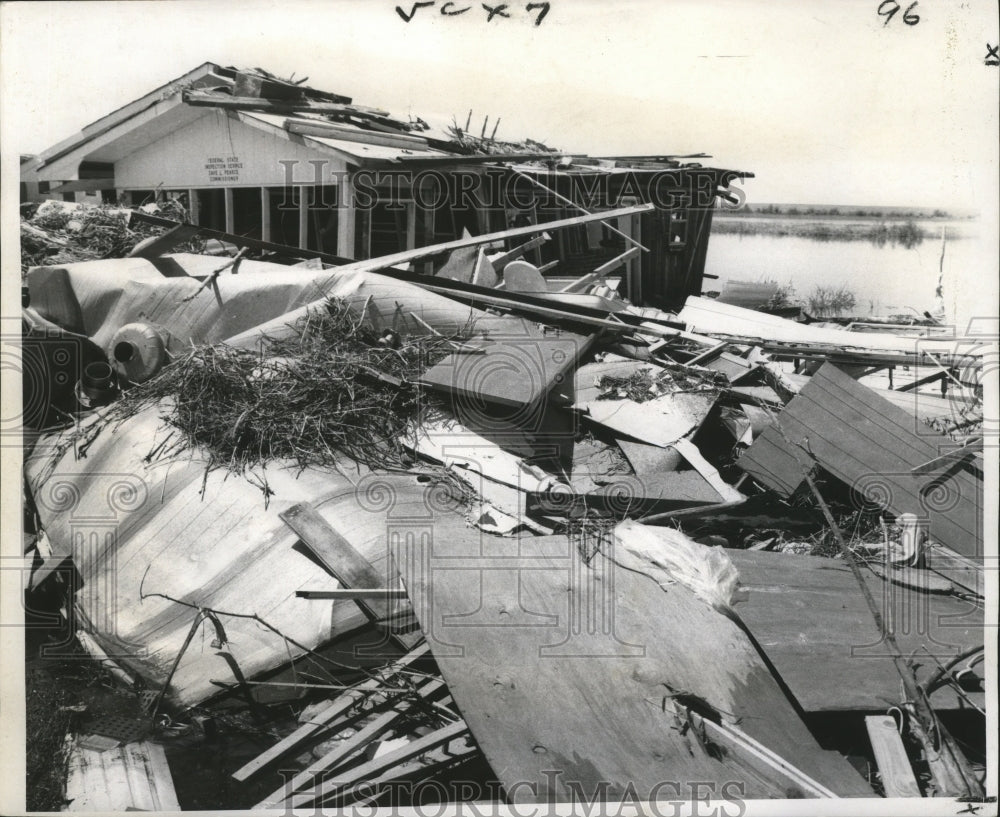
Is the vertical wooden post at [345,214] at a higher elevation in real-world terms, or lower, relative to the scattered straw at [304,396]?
higher

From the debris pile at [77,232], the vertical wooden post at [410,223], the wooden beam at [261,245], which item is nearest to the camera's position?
the wooden beam at [261,245]

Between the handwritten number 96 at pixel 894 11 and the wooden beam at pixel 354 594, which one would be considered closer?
the wooden beam at pixel 354 594

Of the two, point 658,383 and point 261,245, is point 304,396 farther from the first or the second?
point 658,383

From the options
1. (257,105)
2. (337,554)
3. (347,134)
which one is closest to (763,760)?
(337,554)

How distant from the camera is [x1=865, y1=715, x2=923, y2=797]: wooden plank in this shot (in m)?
3.90

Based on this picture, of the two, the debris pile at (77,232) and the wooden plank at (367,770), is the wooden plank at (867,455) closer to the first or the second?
the wooden plank at (367,770)

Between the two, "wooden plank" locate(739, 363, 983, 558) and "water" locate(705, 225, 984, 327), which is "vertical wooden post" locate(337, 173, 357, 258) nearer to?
"wooden plank" locate(739, 363, 983, 558)

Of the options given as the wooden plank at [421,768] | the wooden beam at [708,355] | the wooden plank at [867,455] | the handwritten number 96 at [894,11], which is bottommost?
the wooden plank at [421,768]

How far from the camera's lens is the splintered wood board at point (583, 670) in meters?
3.76

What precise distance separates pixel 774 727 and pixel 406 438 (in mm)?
2928

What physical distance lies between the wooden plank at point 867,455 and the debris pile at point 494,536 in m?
0.02

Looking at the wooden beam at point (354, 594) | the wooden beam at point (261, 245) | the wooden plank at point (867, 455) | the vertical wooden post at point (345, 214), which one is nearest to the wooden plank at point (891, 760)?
the wooden plank at point (867, 455)

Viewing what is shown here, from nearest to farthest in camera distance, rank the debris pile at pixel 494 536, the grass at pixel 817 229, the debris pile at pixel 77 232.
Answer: the debris pile at pixel 494 536 → the debris pile at pixel 77 232 → the grass at pixel 817 229

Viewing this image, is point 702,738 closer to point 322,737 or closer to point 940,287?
point 322,737
